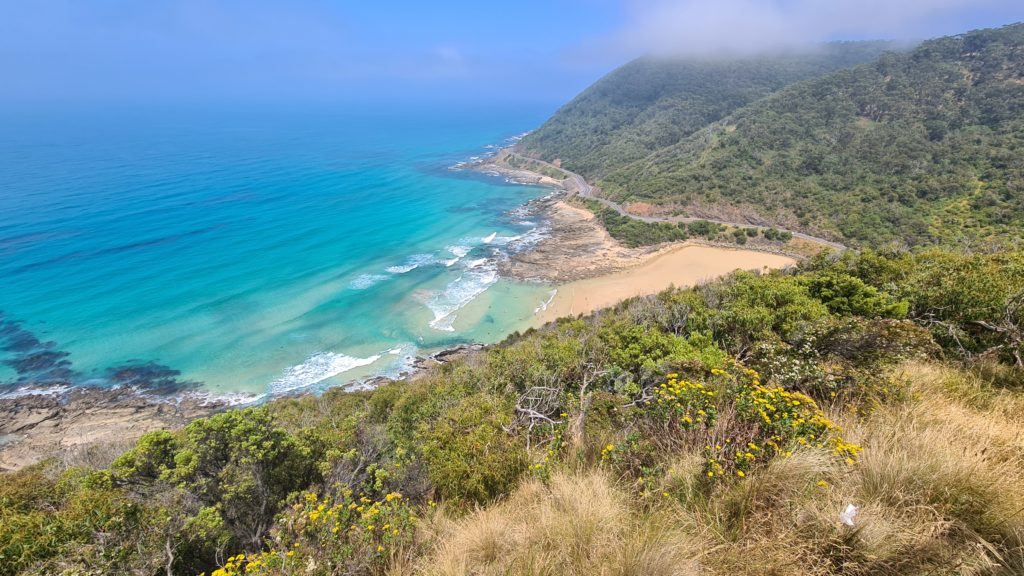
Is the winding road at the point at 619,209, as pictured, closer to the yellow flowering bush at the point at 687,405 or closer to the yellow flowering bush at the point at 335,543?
the yellow flowering bush at the point at 687,405

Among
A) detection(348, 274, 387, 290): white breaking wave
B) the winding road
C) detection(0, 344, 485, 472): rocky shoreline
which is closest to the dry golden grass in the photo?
detection(0, 344, 485, 472): rocky shoreline

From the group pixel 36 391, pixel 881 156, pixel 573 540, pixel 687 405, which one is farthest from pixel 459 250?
pixel 881 156


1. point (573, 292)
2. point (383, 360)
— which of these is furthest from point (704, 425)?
point (573, 292)

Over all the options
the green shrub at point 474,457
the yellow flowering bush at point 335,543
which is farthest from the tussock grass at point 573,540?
the green shrub at point 474,457

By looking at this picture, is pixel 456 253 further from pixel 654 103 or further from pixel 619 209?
pixel 654 103

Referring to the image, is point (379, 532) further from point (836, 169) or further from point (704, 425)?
point (836, 169)

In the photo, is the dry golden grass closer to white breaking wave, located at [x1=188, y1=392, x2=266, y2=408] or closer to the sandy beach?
white breaking wave, located at [x1=188, y1=392, x2=266, y2=408]
